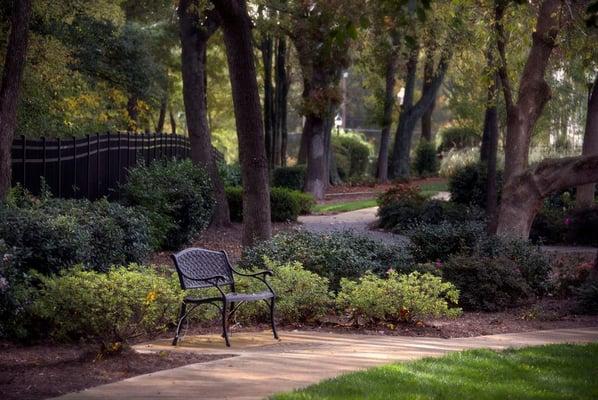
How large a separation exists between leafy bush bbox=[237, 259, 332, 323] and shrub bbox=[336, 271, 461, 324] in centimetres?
25

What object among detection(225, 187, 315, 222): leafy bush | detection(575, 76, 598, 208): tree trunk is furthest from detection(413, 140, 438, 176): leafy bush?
detection(575, 76, 598, 208): tree trunk

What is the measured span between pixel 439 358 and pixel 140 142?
13.5m

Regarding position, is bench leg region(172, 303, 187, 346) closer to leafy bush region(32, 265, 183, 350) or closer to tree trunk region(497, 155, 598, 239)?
leafy bush region(32, 265, 183, 350)

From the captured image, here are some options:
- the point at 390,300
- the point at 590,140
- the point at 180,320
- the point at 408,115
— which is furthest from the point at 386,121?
the point at 180,320

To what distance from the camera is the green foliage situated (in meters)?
47.4

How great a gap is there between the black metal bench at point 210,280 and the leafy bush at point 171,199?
695 cm

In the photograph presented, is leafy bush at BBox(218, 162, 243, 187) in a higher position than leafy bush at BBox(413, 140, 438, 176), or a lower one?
lower

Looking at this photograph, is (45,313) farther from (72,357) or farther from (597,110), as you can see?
(597,110)

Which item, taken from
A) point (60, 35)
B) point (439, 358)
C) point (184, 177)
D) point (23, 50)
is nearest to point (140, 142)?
point (184, 177)

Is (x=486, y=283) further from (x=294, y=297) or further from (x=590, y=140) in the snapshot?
(x=590, y=140)

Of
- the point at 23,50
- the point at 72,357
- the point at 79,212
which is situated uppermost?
the point at 23,50

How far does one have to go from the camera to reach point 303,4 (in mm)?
26328

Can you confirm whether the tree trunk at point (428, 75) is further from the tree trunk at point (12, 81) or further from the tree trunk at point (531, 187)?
the tree trunk at point (12, 81)

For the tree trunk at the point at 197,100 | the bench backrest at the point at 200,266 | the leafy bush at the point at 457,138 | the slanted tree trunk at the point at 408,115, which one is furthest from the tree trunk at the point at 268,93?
the bench backrest at the point at 200,266
